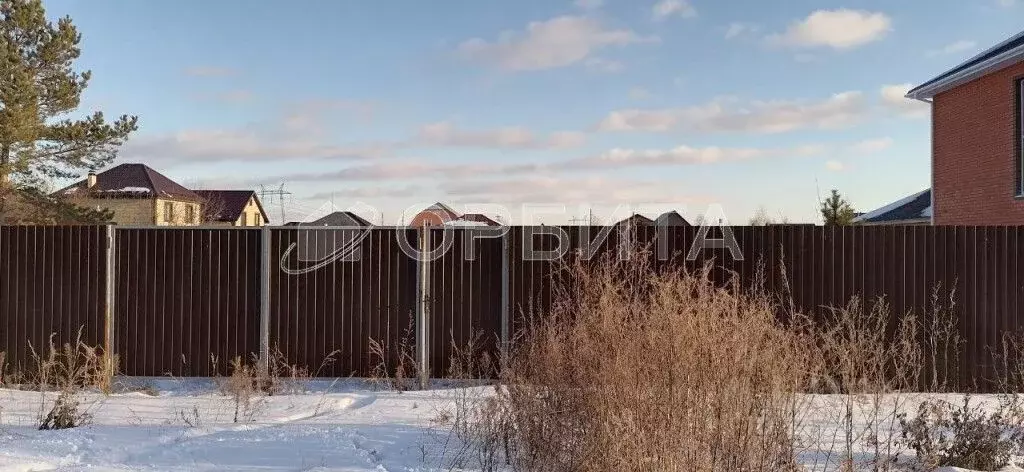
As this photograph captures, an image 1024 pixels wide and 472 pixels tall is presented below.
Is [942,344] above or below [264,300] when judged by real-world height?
below

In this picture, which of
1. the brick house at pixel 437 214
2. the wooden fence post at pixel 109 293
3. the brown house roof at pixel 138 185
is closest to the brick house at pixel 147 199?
the brown house roof at pixel 138 185

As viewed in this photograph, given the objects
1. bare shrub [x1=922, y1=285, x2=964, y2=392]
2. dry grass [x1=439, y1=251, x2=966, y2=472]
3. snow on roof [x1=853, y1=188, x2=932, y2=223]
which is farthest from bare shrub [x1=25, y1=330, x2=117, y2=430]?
snow on roof [x1=853, y1=188, x2=932, y2=223]

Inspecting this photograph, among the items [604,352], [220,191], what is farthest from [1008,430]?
[220,191]

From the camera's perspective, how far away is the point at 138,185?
38781mm

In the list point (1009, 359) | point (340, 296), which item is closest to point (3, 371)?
Result: point (340, 296)

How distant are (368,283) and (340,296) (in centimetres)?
30

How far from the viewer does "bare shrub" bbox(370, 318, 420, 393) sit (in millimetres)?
7988

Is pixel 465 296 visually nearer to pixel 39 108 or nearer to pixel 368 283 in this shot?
pixel 368 283

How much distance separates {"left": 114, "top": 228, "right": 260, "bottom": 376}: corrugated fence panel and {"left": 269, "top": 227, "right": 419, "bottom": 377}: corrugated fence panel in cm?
29

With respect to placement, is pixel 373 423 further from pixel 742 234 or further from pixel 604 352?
pixel 742 234

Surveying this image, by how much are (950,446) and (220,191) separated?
49437mm

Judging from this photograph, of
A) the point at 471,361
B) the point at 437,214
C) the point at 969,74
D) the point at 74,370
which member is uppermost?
the point at 969,74

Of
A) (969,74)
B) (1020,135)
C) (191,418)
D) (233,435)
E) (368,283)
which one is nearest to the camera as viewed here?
(233,435)

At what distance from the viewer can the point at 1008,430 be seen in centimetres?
582
